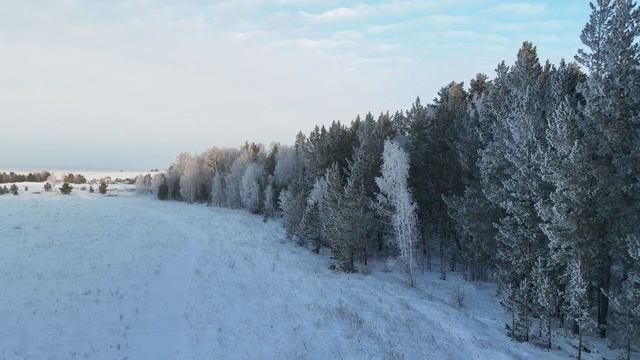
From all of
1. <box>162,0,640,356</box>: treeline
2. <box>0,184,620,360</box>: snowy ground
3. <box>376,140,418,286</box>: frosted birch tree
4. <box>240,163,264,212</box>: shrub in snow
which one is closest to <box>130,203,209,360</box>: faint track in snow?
<box>0,184,620,360</box>: snowy ground

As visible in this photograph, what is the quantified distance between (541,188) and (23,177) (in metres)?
210

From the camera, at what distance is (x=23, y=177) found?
7549 inches

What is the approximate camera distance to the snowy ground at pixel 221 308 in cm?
2116

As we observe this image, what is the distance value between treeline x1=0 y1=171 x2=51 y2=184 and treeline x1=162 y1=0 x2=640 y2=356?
17563 centimetres

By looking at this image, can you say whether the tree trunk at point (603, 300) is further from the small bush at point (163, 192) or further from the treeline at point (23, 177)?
the treeline at point (23, 177)

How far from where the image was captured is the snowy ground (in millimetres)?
21156

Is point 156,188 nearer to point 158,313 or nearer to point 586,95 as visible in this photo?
point 158,313

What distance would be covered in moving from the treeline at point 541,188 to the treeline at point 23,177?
17563cm

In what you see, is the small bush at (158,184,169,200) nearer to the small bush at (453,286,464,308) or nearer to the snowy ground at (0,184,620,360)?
the snowy ground at (0,184,620,360)

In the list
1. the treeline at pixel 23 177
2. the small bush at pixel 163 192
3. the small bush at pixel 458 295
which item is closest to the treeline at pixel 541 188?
the small bush at pixel 458 295

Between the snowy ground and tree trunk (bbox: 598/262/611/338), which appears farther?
tree trunk (bbox: 598/262/611/338)

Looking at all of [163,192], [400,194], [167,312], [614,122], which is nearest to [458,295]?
[400,194]

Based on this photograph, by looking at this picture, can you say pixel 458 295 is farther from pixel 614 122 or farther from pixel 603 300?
pixel 614 122

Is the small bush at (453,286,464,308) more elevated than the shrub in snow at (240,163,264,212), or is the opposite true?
the shrub in snow at (240,163,264,212)
